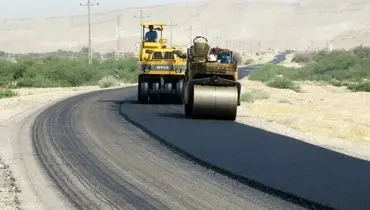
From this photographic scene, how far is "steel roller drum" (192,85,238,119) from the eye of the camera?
20125 mm

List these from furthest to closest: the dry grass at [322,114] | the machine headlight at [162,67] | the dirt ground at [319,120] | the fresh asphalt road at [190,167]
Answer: the machine headlight at [162,67] < the dry grass at [322,114] < the dirt ground at [319,120] < the fresh asphalt road at [190,167]

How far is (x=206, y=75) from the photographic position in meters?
20.8

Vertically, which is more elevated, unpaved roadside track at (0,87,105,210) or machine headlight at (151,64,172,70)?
machine headlight at (151,64,172,70)

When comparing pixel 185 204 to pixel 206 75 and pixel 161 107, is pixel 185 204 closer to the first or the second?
pixel 206 75

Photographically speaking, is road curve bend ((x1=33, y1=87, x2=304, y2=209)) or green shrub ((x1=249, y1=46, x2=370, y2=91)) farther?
green shrub ((x1=249, y1=46, x2=370, y2=91))

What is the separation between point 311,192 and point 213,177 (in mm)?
1924

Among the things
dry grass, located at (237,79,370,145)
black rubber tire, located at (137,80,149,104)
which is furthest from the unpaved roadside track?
dry grass, located at (237,79,370,145)

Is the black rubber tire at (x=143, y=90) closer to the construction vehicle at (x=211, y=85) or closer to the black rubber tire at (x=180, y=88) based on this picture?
the black rubber tire at (x=180, y=88)

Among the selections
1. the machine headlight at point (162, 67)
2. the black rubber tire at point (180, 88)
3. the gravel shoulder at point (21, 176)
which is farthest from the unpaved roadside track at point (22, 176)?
the black rubber tire at point (180, 88)

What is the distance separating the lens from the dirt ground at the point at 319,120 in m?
18.0

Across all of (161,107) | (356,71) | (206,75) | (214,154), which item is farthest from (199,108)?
(356,71)

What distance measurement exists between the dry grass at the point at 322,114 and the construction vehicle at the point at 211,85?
1619 mm

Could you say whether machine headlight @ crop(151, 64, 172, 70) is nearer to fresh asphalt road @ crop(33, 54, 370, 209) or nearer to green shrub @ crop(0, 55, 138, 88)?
fresh asphalt road @ crop(33, 54, 370, 209)

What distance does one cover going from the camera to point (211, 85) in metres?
20.5
